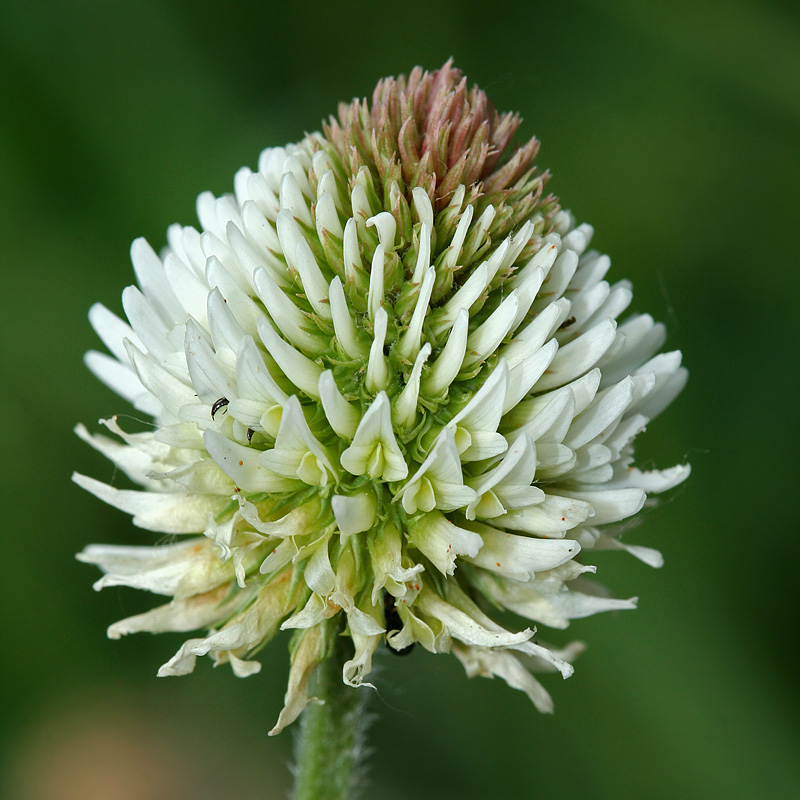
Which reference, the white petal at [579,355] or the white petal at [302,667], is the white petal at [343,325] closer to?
the white petal at [579,355]

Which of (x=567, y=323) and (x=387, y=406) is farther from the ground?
(x=567, y=323)

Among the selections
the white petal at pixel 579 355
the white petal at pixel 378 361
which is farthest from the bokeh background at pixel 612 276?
the white petal at pixel 378 361

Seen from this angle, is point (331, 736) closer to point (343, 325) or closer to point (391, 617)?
point (391, 617)

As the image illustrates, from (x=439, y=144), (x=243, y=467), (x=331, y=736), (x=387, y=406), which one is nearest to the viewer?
(x=387, y=406)

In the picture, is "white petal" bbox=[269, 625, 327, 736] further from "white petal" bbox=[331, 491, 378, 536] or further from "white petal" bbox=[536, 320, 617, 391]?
"white petal" bbox=[536, 320, 617, 391]

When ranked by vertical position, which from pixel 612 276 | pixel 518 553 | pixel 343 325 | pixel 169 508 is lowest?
pixel 518 553

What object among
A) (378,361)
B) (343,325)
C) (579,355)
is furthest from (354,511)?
(579,355)

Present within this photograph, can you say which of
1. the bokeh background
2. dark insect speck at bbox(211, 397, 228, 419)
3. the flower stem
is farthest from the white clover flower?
the bokeh background
